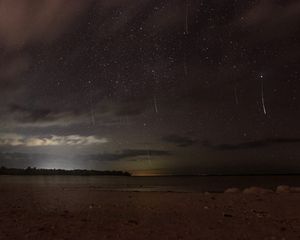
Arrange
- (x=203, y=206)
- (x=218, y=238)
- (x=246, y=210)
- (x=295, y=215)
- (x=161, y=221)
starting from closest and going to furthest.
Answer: (x=218, y=238)
(x=161, y=221)
(x=295, y=215)
(x=246, y=210)
(x=203, y=206)

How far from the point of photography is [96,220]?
40.4ft

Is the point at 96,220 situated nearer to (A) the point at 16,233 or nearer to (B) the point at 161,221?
(B) the point at 161,221

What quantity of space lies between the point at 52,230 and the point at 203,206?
717cm

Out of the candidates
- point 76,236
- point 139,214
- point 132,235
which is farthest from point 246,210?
point 76,236

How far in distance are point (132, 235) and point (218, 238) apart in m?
1.90

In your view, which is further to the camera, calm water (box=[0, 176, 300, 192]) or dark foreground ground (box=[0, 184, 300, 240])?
calm water (box=[0, 176, 300, 192])

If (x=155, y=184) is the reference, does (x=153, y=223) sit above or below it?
below

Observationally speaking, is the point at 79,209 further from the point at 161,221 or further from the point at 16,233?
the point at 16,233

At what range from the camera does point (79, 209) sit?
15422 millimetres

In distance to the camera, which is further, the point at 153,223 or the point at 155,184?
the point at 155,184

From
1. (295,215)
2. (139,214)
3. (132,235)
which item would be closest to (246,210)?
(295,215)

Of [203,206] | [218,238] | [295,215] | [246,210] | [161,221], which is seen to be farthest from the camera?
[203,206]

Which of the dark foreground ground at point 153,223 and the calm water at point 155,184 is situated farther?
the calm water at point 155,184

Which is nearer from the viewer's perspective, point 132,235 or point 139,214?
point 132,235
